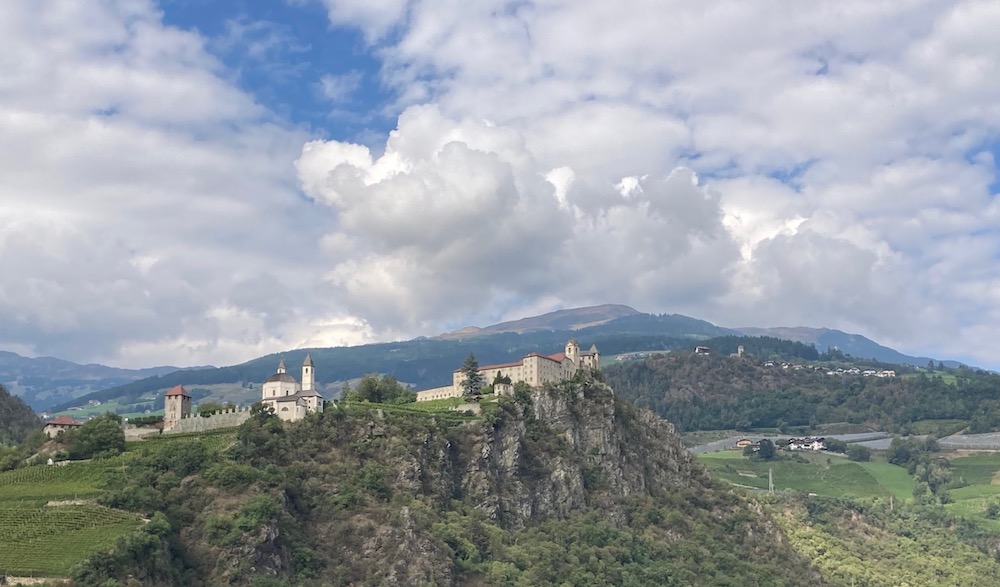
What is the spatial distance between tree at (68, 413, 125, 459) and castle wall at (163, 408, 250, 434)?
27.8 feet

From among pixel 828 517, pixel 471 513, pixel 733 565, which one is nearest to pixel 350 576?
pixel 471 513

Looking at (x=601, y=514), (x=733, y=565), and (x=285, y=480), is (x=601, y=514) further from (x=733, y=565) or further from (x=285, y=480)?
(x=285, y=480)

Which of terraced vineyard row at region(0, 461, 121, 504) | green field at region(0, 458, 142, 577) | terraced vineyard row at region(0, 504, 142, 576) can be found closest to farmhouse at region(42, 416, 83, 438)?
terraced vineyard row at region(0, 461, 121, 504)

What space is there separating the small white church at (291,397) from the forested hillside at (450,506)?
3502mm

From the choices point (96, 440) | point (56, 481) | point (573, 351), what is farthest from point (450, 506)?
point (573, 351)

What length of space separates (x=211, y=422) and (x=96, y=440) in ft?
48.1

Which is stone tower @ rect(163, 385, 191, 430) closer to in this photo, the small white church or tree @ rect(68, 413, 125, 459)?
tree @ rect(68, 413, 125, 459)

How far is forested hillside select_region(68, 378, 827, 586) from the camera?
104 meters

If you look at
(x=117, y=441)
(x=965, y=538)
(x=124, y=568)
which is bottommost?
(x=965, y=538)

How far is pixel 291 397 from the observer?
5172 inches

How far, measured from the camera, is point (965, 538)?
193625 mm

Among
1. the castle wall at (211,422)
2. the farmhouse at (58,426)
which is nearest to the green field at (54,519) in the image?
the farmhouse at (58,426)

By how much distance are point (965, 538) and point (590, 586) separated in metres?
102

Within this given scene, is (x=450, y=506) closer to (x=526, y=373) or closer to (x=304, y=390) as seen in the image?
(x=304, y=390)
